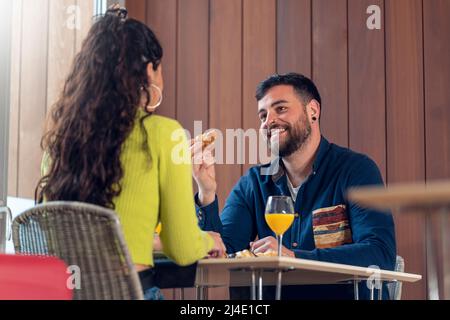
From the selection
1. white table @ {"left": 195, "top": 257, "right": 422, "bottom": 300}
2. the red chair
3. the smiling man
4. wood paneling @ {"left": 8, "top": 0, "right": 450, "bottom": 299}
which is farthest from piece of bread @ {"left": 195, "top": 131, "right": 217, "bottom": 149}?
wood paneling @ {"left": 8, "top": 0, "right": 450, "bottom": 299}

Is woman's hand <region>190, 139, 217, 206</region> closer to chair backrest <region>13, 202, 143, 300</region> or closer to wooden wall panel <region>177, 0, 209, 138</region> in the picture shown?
chair backrest <region>13, 202, 143, 300</region>

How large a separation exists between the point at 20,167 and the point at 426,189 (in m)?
2.27

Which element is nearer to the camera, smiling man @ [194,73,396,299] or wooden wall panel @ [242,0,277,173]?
smiling man @ [194,73,396,299]

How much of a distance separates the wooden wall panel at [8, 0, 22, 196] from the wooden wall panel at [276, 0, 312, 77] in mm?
1387

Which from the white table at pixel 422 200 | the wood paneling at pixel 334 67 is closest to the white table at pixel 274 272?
the white table at pixel 422 200

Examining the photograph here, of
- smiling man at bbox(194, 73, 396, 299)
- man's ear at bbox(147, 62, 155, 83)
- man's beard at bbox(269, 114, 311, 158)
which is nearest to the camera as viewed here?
man's ear at bbox(147, 62, 155, 83)

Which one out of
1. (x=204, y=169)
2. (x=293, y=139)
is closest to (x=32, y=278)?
(x=204, y=169)

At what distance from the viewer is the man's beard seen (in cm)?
328

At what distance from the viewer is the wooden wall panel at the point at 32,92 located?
10.7 ft

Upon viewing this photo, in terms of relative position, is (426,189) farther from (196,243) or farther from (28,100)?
(28,100)

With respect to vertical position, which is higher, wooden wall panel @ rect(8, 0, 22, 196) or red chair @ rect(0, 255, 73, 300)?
wooden wall panel @ rect(8, 0, 22, 196)

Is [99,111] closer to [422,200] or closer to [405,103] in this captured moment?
[422,200]

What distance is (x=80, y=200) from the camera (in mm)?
1954
